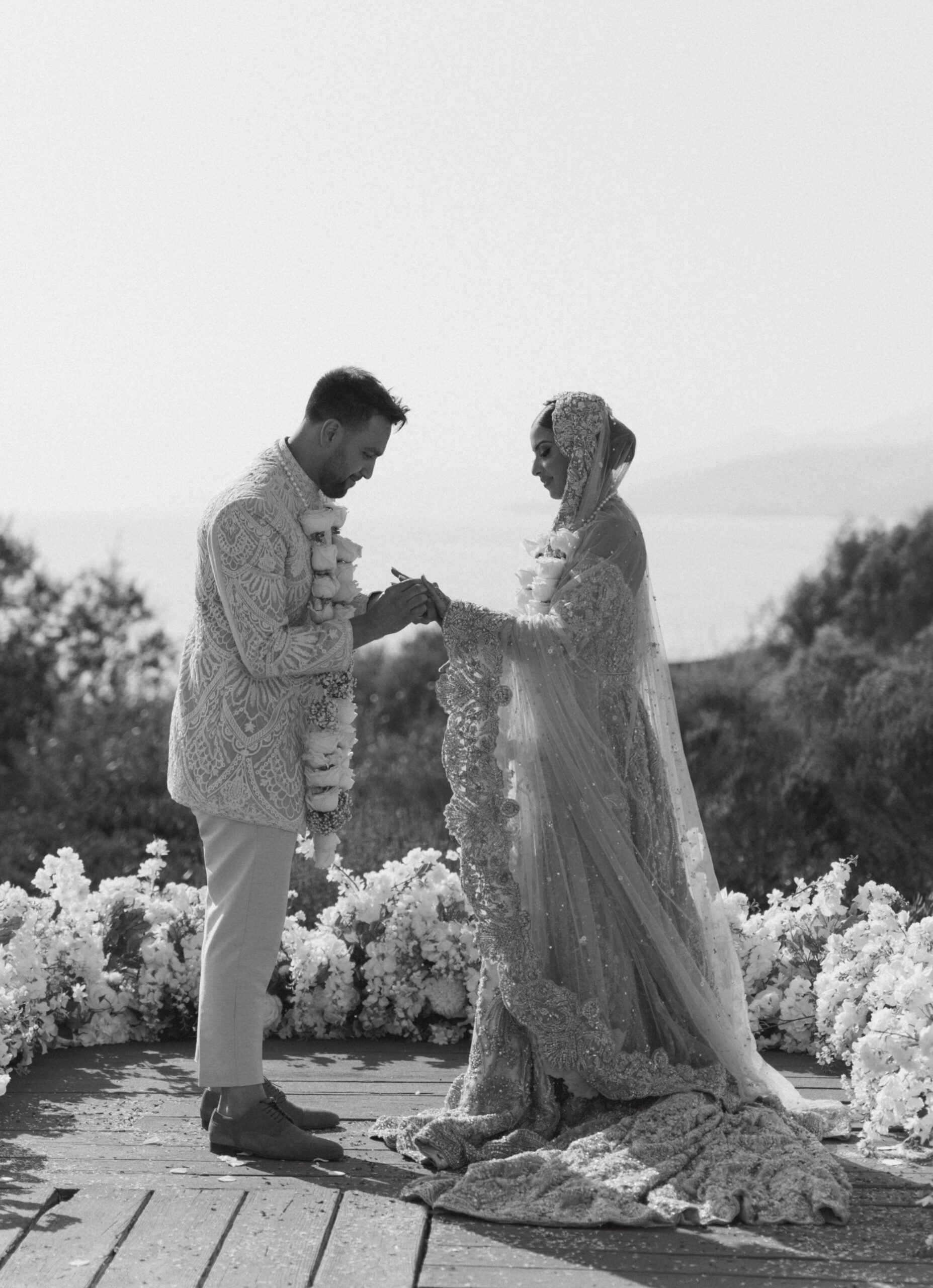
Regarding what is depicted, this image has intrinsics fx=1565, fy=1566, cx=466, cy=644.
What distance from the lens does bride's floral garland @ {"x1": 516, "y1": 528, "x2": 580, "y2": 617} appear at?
414cm

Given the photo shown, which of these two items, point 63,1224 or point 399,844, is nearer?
point 63,1224

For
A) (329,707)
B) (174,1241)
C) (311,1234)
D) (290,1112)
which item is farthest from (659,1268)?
(329,707)

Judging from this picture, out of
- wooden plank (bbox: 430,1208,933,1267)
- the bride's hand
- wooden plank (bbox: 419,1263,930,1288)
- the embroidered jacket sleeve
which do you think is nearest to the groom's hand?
the bride's hand

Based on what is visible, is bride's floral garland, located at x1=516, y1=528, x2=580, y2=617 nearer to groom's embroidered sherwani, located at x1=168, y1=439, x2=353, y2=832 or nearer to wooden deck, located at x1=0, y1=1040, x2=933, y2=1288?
groom's embroidered sherwani, located at x1=168, y1=439, x2=353, y2=832

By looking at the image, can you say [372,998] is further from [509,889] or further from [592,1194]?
[592,1194]

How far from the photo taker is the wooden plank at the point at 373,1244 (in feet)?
10.3

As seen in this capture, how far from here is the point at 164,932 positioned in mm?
5328

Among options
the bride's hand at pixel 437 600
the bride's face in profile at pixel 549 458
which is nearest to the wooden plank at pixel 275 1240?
the bride's hand at pixel 437 600

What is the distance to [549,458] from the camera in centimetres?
422

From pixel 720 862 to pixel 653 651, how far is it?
21.8ft

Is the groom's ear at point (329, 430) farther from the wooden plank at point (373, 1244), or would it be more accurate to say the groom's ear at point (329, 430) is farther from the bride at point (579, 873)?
the wooden plank at point (373, 1244)

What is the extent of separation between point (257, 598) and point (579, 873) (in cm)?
110

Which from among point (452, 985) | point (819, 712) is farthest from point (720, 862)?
point (452, 985)

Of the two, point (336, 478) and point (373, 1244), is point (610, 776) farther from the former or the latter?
point (373, 1244)
